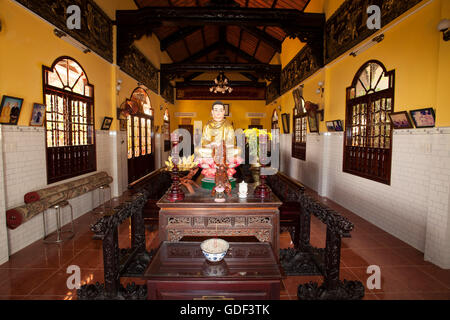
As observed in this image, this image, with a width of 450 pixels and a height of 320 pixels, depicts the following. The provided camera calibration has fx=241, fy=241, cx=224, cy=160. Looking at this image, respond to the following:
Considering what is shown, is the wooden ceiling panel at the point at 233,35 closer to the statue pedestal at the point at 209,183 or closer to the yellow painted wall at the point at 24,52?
the yellow painted wall at the point at 24,52

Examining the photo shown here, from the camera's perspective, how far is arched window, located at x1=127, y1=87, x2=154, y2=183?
26.6ft

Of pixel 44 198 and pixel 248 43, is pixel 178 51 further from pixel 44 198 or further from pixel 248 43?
pixel 44 198

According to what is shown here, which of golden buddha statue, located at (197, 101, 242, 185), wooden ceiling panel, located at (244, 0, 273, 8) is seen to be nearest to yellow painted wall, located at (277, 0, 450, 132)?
golden buddha statue, located at (197, 101, 242, 185)

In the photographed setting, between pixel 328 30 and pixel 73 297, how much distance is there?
7912mm

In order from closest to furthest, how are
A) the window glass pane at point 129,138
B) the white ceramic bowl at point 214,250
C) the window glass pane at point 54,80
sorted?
the white ceramic bowl at point 214,250 < the window glass pane at point 54,80 < the window glass pane at point 129,138

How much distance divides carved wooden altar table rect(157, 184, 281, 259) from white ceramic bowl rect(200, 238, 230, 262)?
500 millimetres

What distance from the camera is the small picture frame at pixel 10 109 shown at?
318 centimetres

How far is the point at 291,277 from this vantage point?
2.92 m

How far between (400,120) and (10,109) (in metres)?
5.81

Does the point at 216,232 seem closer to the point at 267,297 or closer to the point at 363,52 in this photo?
the point at 267,297

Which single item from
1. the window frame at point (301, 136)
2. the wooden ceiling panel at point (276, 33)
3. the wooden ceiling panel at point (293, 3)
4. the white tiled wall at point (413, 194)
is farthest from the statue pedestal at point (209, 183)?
the wooden ceiling panel at point (276, 33)

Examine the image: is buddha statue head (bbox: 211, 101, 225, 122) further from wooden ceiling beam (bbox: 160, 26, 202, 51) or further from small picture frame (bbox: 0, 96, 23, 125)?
wooden ceiling beam (bbox: 160, 26, 202, 51)

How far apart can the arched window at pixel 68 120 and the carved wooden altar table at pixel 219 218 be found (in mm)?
2905

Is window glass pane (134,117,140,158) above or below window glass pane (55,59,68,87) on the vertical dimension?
below
